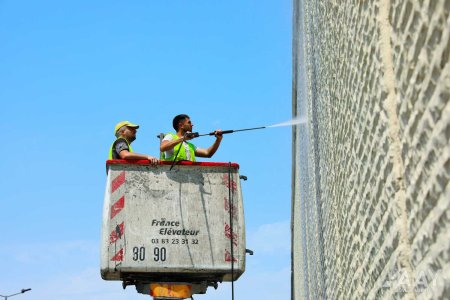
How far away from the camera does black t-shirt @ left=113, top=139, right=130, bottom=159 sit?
20.4 feet

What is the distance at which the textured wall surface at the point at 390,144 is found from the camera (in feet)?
5.24

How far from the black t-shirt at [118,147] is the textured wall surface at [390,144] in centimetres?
291

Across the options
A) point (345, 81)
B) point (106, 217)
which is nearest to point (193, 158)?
point (106, 217)

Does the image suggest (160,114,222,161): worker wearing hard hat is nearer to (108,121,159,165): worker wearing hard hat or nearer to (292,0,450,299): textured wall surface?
(108,121,159,165): worker wearing hard hat

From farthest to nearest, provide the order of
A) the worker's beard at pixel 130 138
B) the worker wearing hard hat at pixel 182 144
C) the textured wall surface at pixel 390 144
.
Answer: the worker's beard at pixel 130 138
the worker wearing hard hat at pixel 182 144
the textured wall surface at pixel 390 144

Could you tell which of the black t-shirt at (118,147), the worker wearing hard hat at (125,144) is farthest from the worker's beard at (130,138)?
the black t-shirt at (118,147)

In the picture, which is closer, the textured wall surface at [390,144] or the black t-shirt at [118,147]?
the textured wall surface at [390,144]

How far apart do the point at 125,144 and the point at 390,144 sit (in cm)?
442

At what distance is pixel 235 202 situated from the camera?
590cm

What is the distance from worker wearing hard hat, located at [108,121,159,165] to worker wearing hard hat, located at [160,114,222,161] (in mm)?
303

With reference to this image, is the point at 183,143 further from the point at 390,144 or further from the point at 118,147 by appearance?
the point at 390,144

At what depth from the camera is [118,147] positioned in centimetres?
623

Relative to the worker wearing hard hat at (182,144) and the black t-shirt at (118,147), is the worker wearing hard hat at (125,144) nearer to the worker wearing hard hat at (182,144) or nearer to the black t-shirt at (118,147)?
the black t-shirt at (118,147)

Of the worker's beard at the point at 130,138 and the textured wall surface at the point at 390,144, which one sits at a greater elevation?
the worker's beard at the point at 130,138
